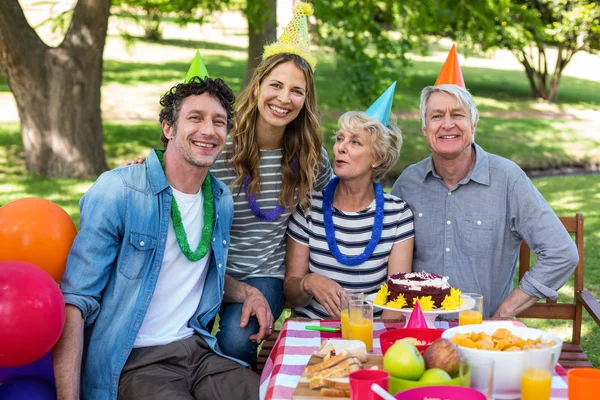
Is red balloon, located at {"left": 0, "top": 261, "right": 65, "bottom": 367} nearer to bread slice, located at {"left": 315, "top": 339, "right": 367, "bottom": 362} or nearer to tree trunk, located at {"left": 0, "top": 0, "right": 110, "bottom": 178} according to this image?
bread slice, located at {"left": 315, "top": 339, "right": 367, "bottom": 362}

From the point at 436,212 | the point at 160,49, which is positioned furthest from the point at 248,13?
the point at 160,49

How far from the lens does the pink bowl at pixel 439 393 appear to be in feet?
7.20

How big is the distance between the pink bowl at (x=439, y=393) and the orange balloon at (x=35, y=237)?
5.56 feet

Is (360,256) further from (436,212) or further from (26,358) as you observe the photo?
(26,358)

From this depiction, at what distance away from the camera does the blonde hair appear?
4227 mm

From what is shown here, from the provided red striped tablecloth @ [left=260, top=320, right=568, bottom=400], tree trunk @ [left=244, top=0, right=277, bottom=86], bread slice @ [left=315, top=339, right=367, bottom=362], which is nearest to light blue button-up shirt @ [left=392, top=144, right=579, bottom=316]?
red striped tablecloth @ [left=260, top=320, right=568, bottom=400]

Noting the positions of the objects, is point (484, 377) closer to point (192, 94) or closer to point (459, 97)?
point (192, 94)

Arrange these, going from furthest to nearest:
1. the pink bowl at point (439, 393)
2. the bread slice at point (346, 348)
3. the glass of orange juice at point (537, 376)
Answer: the bread slice at point (346, 348) < the glass of orange juice at point (537, 376) < the pink bowl at point (439, 393)

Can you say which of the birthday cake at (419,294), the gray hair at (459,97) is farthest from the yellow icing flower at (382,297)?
the gray hair at (459,97)

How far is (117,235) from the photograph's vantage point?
328cm

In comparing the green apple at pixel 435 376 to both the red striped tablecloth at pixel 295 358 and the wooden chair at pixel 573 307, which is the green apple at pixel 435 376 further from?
the wooden chair at pixel 573 307

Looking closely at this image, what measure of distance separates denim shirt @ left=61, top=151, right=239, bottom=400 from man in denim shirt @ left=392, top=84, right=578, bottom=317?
1.53 metres

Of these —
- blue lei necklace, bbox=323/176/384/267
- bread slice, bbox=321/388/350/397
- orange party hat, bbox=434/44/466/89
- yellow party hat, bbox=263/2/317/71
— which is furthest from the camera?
orange party hat, bbox=434/44/466/89

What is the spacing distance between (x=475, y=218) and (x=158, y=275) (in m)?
1.76
